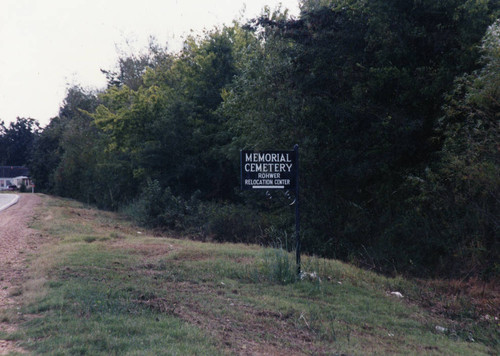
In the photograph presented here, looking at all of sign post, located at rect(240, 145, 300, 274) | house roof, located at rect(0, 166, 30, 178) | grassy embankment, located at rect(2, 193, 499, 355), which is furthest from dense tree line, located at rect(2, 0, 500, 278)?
house roof, located at rect(0, 166, 30, 178)

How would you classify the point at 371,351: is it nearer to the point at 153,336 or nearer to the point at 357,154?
the point at 153,336

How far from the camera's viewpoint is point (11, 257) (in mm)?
12516

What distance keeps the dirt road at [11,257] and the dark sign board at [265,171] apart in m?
4.86

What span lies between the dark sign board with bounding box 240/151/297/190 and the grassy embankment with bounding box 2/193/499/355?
1495 millimetres

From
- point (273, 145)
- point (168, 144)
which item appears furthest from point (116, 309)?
point (168, 144)

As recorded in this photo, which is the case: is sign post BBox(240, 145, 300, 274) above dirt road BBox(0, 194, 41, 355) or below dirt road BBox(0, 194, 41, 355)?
above

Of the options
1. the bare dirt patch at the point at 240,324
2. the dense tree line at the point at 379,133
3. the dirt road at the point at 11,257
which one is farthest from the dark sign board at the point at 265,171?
the dirt road at the point at 11,257

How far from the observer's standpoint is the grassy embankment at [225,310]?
20.9 feet

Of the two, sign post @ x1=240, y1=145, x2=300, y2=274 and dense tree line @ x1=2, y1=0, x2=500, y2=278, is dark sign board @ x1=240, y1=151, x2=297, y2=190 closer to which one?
sign post @ x1=240, y1=145, x2=300, y2=274

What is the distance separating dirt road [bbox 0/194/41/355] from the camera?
7251 mm

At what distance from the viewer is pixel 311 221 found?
1700 centimetres

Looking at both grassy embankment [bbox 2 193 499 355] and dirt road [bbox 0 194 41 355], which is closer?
grassy embankment [bbox 2 193 499 355]

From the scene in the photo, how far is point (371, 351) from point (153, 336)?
2819mm

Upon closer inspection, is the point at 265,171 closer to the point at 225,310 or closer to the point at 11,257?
the point at 225,310
